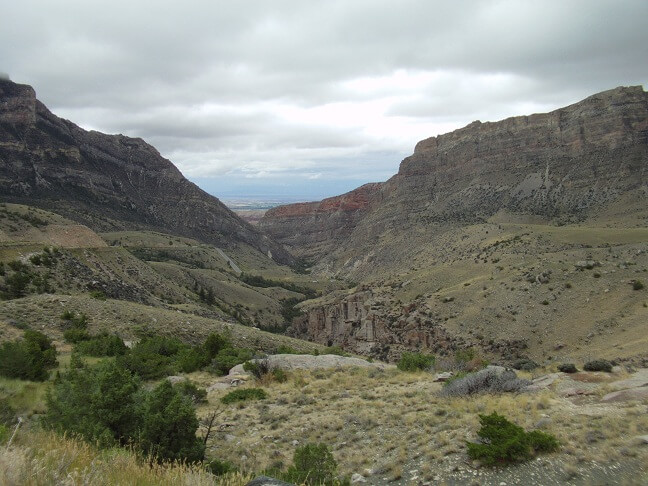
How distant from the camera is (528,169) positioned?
322 feet

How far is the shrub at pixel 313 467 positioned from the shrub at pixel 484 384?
571 centimetres

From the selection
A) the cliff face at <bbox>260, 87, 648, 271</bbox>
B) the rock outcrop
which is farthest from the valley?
the cliff face at <bbox>260, 87, 648, 271</bbox>

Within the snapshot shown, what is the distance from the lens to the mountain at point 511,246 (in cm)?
3381

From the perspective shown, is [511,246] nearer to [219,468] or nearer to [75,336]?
[75,336]

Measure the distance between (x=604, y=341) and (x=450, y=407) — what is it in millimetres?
21652

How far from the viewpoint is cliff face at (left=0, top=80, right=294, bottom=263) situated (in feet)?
373

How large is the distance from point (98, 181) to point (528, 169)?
113 meters

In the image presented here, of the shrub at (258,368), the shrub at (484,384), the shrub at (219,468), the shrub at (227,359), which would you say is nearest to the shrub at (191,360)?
the shrub at (227,359)

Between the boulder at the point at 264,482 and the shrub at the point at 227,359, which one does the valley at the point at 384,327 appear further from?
the boulder at the point at 264,482

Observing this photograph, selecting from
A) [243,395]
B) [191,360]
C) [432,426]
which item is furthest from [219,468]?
[191,360]

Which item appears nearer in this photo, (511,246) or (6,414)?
(6,414)

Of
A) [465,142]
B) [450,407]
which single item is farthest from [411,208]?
[450,407]

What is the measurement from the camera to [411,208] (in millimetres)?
123625

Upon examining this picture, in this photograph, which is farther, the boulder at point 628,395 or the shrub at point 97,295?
the shrub at point 97,295
